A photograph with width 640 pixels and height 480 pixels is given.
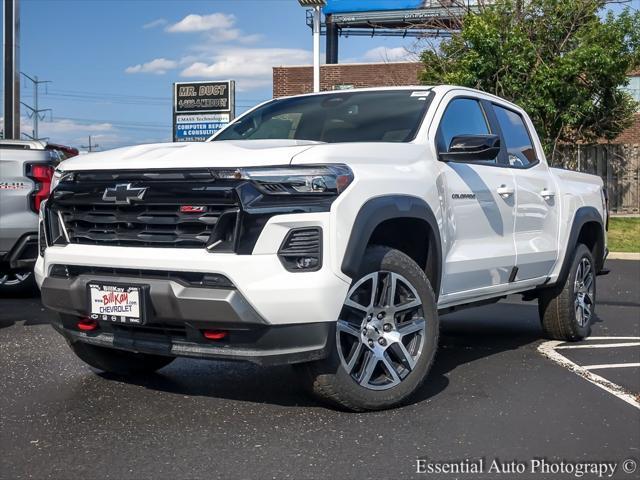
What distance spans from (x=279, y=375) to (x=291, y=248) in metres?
1.62

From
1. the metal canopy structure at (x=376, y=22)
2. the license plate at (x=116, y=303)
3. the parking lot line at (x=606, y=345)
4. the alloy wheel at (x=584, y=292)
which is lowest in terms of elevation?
the parking lot line at (x=606, y=345)

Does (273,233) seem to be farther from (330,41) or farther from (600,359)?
(330,41)

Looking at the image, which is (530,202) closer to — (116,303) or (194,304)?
(194,304)

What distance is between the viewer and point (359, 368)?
4.36 meters

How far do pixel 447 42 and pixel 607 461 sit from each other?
18522 mm

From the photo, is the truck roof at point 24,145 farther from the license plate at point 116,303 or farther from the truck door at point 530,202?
the truck door at point 530,202

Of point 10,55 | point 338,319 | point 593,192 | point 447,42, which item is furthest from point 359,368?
point 447,42

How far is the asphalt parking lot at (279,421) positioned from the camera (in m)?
3.64

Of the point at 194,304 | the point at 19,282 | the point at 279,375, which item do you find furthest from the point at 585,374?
the point at 19,282

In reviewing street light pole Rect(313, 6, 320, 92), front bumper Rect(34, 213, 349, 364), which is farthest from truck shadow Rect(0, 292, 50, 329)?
street light pole Rect(313, 6, 320, 92)

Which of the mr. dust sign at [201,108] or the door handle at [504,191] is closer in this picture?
the door handle at [504,191]

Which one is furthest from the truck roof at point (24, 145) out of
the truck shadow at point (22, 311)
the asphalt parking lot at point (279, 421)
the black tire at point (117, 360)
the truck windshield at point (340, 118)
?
the black tire at point (117, 360)

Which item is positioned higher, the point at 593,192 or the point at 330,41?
the point at 330,41

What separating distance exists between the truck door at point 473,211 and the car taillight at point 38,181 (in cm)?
424
